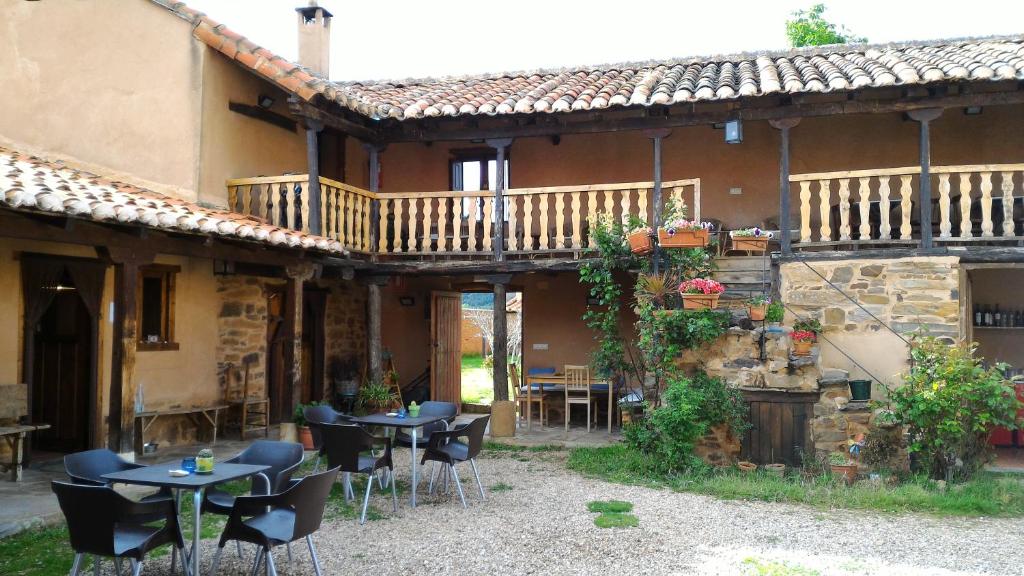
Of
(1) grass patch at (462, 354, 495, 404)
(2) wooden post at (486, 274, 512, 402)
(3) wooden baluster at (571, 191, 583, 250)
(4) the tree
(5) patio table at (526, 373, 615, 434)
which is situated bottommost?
(1) grass patch at (462, 354, 495, 404)

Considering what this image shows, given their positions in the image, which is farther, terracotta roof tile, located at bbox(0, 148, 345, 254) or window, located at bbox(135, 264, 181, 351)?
window, located at bbox(135, 264, 181, 351)

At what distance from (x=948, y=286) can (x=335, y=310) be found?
7.95 metres

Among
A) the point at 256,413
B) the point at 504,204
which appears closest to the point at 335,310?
the point at 256,413

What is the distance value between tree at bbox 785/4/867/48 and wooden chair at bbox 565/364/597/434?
11.1m

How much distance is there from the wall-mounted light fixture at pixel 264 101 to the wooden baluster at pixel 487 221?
3.01 m

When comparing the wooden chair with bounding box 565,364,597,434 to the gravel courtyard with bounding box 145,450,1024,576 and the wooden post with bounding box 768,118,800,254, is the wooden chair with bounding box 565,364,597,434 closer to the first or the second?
the wooden post with bounding box 768,118,800,254

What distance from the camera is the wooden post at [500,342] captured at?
959 centimetres

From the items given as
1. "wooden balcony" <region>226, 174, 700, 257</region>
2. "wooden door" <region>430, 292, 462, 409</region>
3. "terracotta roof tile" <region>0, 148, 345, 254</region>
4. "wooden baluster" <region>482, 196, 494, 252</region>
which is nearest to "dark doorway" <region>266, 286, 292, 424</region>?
"wooden balcony" <region>226, 174, 700, 257</region>

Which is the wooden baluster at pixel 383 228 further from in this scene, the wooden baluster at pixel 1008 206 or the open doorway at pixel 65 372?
the wooden baluster at pixel 1008 206

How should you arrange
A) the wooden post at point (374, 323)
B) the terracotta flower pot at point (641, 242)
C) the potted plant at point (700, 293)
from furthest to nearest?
the wooden post at point (374, 323), the terracotta flower pot at point (641, 242), the potted plant at point (700, 293)

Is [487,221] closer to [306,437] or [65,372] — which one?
[306,437]

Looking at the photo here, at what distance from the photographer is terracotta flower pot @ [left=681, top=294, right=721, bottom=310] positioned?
7531 millimetres

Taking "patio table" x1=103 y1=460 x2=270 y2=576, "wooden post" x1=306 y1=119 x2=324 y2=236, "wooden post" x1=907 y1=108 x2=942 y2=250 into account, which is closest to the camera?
"patio table" x1=103 y1=460 x2=270 y2=576

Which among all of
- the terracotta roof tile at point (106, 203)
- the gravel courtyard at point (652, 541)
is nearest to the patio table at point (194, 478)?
the gravel courtyard at point (652, 541)
